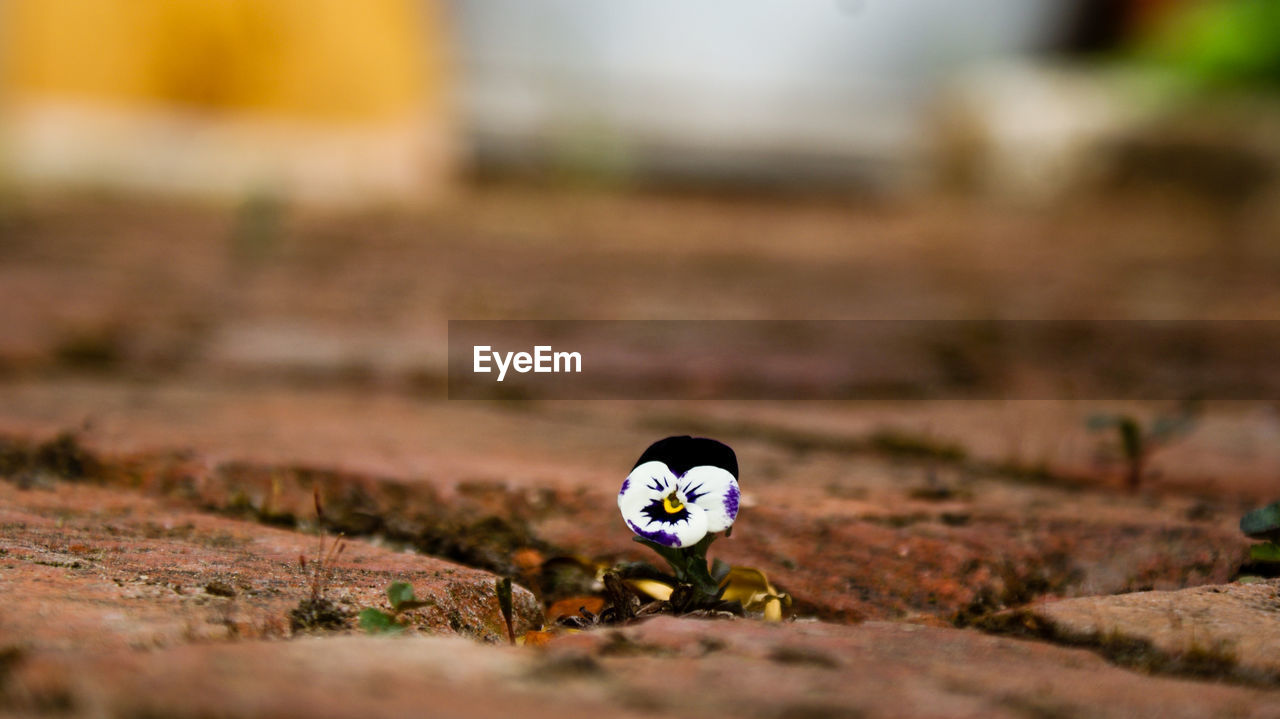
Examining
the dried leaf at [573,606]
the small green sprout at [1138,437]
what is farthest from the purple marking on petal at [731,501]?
the small green sprout at [1138,437]

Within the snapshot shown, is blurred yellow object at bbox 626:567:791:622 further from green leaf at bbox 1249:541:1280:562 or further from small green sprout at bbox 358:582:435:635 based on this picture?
green leaf at bbox 1249:541:1280:562

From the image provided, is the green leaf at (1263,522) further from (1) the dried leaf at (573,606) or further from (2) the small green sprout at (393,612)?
(2) the small green sprout at (393,612)

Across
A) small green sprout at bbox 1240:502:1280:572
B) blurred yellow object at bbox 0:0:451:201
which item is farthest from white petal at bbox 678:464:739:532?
blurred yellow object at bbox 0:0:451:201

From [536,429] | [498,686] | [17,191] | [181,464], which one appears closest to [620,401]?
[536,429]

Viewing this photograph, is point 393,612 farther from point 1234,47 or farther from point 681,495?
point 1234,47

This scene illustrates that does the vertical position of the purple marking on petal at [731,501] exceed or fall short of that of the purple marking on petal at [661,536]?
it exceeds it

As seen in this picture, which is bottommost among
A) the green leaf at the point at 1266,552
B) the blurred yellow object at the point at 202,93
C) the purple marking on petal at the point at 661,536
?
the green leaf at the point at 1266,552

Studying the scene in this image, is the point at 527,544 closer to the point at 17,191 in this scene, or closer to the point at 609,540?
Result: the point at 609,540

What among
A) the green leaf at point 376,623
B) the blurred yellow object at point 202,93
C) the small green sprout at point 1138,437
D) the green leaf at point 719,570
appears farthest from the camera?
the blurred yellow object at point 202,93

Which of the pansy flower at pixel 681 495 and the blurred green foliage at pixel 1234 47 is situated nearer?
the pansy flower at pixel 681 495
